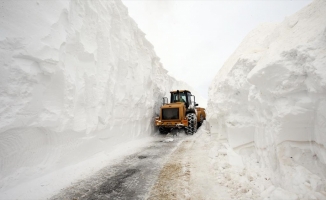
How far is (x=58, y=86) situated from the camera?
15.9ft

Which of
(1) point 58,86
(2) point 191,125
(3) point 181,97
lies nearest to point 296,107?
(1) point 58,86

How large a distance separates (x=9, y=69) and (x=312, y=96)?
19.1ft

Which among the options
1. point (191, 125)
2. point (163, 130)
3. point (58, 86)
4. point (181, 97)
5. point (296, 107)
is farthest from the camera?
point (181, 97)

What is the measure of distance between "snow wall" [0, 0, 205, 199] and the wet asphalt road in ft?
3.82

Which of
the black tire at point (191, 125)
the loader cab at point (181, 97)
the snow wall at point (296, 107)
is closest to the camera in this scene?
the snow wall at point (296, 107)

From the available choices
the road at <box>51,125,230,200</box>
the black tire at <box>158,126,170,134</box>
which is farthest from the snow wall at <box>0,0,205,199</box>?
the black tire at <box>158,126,170,134</box>

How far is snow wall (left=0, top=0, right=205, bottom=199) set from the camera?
3.70m

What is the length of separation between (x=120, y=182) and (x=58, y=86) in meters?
3.12

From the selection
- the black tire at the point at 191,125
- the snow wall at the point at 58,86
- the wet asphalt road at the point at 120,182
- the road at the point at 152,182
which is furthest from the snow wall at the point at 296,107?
the black tire at the point at 191,125

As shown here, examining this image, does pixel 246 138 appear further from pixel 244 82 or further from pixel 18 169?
pixel 18 169

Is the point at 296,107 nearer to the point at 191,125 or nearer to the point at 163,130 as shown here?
the point at 191,125

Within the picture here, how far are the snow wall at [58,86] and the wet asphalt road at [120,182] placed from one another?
1165mm

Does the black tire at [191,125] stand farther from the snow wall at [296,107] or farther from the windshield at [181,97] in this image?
the snow wall at [296,107]

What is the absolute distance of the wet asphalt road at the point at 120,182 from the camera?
356 centimetres
